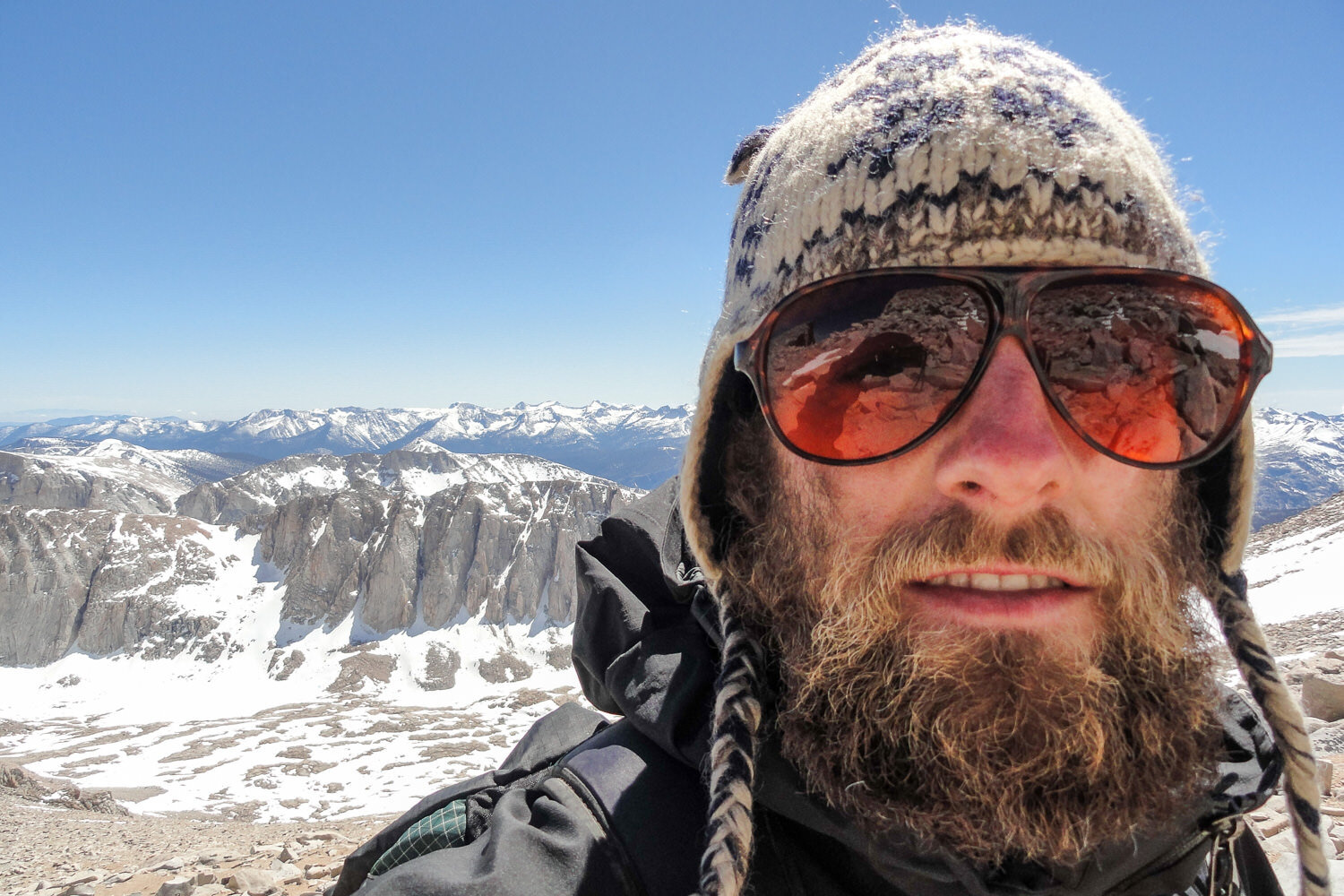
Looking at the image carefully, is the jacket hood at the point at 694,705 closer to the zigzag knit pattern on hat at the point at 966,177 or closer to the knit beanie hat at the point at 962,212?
the knit beanie hat at the point at 962,212

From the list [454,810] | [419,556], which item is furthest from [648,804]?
[419,556]

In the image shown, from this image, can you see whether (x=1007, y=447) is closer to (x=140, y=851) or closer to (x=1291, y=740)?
(x=1291, y=740)

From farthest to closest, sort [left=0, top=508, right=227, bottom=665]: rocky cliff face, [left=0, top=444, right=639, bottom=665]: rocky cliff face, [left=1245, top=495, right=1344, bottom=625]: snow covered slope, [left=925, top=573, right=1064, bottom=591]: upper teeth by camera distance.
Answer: [left=0, top=444, right=639, bottom=665]: rocky cliff face
[left=0, top=508, right=227, bottom=665]: rocky cliff face
[left=1245, top=495, right=1344, bottom=625]: snow covered slope
[left=925, top=573, right=1064, bottom=591]: upper teeth

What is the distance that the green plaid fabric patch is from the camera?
2152 mm

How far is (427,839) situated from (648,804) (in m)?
0.84

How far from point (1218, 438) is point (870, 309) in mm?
1216

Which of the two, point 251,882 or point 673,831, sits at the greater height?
point 673,831

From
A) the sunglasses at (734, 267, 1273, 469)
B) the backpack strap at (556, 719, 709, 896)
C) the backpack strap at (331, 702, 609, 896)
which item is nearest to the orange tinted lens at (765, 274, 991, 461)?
the sunglasses at (734, 267, 1273, 469)

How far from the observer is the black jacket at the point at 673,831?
1.80 m

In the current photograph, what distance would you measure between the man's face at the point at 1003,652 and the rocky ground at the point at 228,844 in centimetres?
206

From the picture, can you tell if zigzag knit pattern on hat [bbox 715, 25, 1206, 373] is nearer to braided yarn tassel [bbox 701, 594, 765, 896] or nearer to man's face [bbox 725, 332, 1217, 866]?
man's face [bbox 725, 332, 1217, 866]

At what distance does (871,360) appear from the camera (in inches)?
82.6

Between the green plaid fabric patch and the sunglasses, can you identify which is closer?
the sunglasses

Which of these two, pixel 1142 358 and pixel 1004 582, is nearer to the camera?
pixel 1004 582
